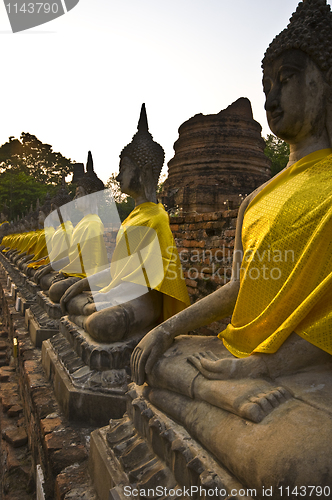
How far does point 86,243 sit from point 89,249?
0.24ft

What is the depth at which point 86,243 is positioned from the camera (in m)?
3.84

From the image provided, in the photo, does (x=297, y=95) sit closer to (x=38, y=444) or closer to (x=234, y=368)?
(x=234, y=368)

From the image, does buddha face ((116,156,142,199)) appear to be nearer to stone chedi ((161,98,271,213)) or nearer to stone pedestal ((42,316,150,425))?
stone pedestal ((42,316,150,425))

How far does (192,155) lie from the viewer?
11.7 metres

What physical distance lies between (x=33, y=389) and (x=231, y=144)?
33.8 ft

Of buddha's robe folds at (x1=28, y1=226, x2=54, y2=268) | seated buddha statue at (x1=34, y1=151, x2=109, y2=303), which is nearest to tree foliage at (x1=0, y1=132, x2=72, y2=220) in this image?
buddha's robe folds at (x1=28, y1=226, x2=54, y2=268)

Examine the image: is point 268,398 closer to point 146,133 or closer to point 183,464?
point 183,464

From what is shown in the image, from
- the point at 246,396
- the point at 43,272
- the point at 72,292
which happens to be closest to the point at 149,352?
the point at 246,396

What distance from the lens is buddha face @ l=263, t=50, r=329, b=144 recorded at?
142 centimetres

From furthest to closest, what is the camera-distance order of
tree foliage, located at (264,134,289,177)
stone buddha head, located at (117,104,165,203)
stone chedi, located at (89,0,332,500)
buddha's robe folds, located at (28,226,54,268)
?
tree foliage, located at (264,134,289,177) → buddha's robe folds, located at (28,226,54,268) → stone buddha head, located at (117,104,165,203) → stone chedi, located at (89,0,332,500)

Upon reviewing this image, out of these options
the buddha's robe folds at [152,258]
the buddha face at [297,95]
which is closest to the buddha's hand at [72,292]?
the buddha's robe folds at [152,258]

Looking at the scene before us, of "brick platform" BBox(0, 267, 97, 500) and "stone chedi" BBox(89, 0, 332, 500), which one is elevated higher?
"stone chedi" BBox(89, 0, 332, 500)

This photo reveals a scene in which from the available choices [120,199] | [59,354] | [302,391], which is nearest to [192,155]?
[120,199]

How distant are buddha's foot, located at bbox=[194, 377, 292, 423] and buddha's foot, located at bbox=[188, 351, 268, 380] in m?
0.03
